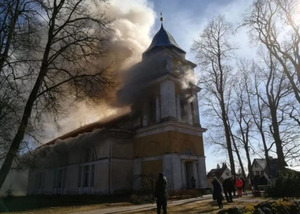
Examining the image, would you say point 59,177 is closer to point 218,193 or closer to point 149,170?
point 149,170

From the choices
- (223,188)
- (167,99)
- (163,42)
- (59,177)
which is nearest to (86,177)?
(59,177)

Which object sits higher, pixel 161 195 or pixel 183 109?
pixel 183 109

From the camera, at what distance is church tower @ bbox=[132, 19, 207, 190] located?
942 inches

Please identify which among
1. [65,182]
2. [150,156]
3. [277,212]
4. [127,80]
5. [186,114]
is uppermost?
[127,80]

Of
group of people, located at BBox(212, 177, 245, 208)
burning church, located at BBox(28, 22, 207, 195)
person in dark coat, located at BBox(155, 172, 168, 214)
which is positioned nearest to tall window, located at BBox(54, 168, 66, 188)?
burning church, located at BBox(28, 22, 207, 195)

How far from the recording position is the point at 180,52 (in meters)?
29.9

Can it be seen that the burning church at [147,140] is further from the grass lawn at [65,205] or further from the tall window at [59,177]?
the grass lawn at [65,205]

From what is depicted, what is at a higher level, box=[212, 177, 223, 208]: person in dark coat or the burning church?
the burning church

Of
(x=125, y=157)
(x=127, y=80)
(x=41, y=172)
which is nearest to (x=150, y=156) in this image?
(x=125, y=157)

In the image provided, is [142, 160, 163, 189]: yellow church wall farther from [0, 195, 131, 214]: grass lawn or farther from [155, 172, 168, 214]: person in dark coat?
[155, 172, 168, 214]: person in dark coat

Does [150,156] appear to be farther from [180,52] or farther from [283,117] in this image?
[283,117]

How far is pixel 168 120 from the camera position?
24.2 m

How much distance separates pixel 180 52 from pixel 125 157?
521 inches

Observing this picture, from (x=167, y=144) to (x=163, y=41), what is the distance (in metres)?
12.4
